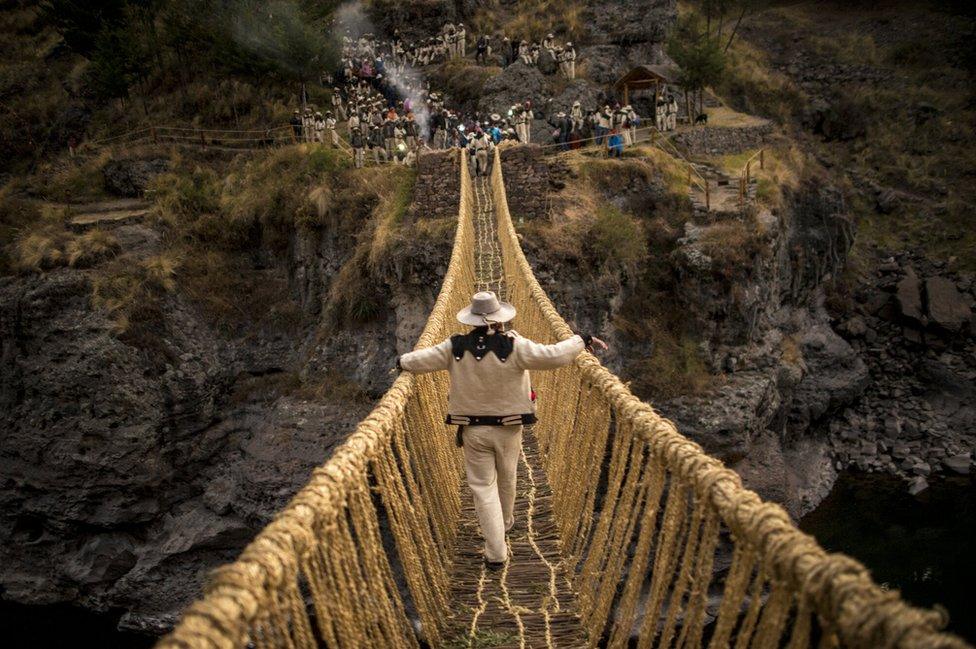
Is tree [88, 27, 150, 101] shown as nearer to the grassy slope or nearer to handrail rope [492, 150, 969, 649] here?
the grassy slope

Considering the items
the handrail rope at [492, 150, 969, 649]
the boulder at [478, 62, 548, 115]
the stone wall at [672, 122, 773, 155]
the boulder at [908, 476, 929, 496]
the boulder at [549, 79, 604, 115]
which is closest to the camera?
the handrail rope at [492, 150, 969, 649]

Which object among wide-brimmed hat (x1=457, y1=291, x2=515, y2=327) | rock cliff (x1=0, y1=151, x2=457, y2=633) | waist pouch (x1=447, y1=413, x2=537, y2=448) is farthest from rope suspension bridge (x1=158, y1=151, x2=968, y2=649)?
rock cliff (x1=0, y1=151, x2=457, y2=633)

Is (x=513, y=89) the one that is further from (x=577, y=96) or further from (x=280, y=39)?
(x=280, y=39)

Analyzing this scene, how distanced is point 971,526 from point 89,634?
1808 centimetres

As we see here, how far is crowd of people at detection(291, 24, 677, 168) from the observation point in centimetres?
1662

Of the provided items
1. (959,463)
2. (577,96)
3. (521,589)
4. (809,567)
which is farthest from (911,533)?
(577,96)

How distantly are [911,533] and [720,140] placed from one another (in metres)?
11.2

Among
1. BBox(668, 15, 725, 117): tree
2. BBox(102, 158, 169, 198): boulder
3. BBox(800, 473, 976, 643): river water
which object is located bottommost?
BBox(800, 473, 976, 643): river water

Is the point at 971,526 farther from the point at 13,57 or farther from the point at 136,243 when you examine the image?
the point at 13,57

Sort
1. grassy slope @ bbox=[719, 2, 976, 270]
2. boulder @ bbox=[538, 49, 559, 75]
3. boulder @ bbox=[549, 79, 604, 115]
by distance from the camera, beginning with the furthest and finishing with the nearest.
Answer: grassy slope @ bbox=[719, 2, 976, 270]
boulder @ bbox=[538, 49, 559, 75]
boulder @ bbox=[549, 79, 604, 115]

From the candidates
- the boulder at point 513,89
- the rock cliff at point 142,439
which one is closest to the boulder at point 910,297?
the boulder at point 513,89

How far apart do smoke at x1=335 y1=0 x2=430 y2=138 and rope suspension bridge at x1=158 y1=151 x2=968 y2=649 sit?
17275mm

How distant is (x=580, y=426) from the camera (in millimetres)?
3627

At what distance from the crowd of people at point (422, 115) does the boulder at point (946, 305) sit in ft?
30.7
